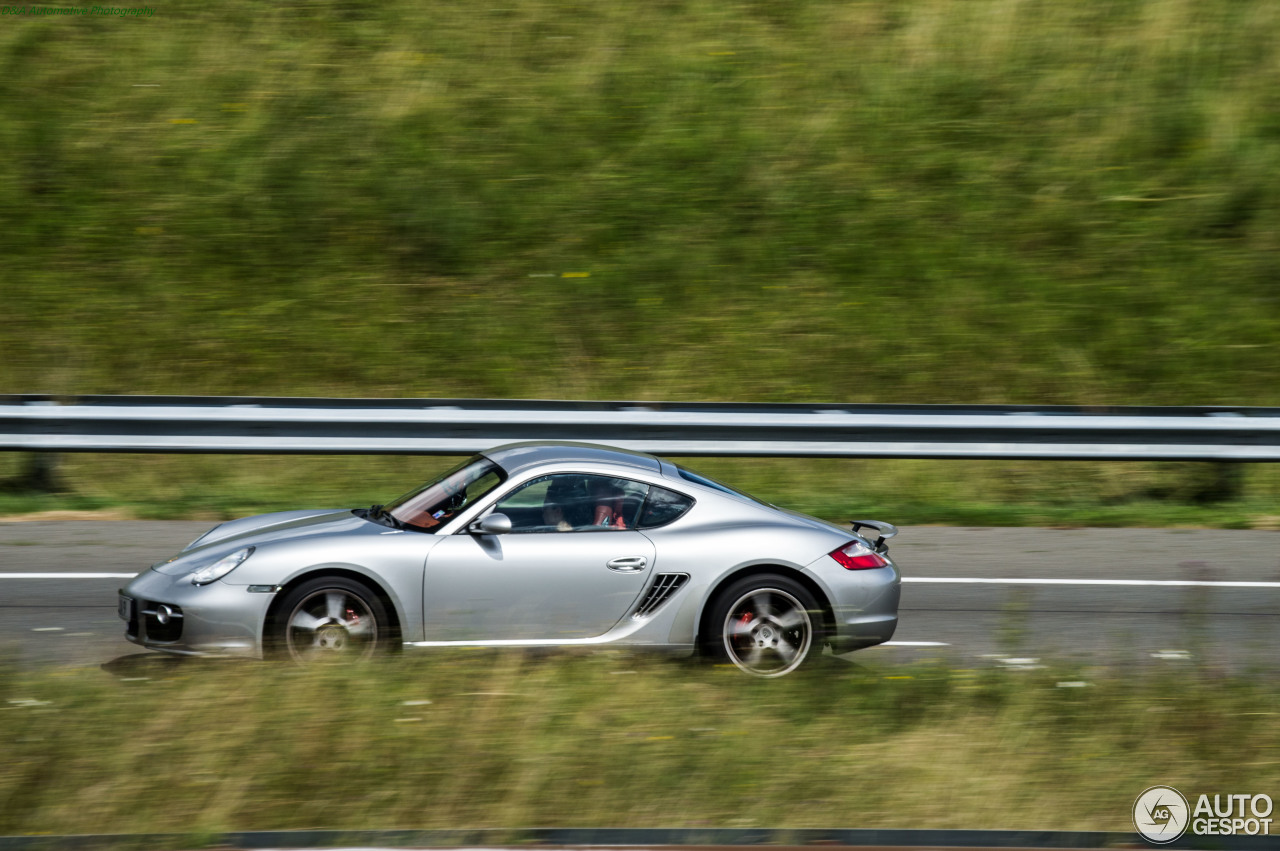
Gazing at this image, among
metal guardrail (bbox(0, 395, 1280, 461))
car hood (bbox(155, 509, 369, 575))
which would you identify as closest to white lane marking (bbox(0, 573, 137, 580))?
car hood (bbox(155, 509, 369, 575))

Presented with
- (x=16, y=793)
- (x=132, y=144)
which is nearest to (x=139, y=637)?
(x=16, y=793)

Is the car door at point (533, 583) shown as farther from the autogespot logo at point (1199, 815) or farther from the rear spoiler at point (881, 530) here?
the autogespot logo at point (1199, 815)

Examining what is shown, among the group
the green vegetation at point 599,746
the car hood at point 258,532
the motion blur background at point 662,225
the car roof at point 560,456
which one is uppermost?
the motion blur background at point 662,225

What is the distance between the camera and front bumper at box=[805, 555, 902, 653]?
575 cm

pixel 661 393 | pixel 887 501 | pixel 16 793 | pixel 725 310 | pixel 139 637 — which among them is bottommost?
pixel 16 793

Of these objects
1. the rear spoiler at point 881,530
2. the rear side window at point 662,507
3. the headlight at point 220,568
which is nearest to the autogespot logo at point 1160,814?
the rear spoiler at point 881,530

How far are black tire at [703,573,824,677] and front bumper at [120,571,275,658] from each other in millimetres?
2079

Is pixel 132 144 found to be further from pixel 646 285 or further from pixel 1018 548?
pixel 1018 548

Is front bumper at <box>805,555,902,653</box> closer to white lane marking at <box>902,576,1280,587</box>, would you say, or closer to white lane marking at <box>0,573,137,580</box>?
white lane marking at <box>902,576,1280,587</box>

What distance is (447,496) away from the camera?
5.99 m

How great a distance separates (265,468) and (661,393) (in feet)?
13.0

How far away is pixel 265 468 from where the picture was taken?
11.1 metres

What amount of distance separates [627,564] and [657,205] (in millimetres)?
8779

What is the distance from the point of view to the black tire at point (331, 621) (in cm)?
546
